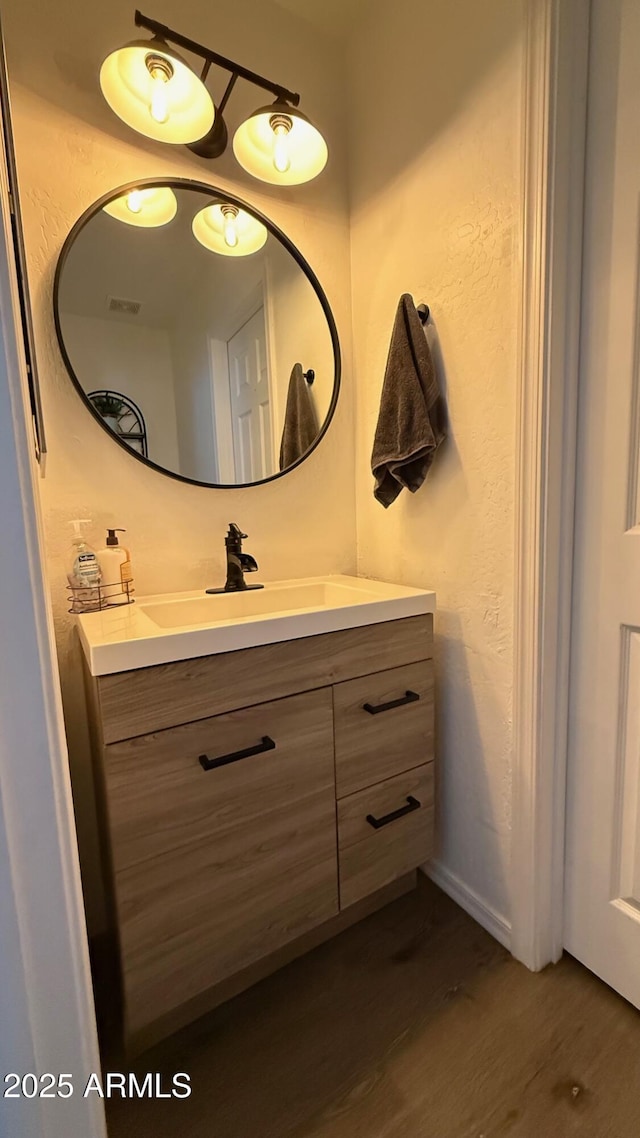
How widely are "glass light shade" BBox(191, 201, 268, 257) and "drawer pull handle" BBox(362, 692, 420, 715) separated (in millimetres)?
1259

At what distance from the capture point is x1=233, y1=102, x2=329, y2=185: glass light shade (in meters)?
1.24

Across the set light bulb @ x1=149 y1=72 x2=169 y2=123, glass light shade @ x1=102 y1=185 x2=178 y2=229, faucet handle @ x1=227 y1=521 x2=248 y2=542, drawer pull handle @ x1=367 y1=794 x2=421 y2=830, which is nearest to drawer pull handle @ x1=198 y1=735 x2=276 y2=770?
drawer pull handle @ x1=367 y1=794 x2=421 y2=830

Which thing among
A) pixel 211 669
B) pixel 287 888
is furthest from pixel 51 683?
pixel 287 888

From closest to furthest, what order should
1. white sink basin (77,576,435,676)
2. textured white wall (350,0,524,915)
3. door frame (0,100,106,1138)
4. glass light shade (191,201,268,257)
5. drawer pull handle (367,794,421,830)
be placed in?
door frame (0,100,106,1138)
white sink basin (77,576,435,676)
textured white wall (350,0,524,915)
drawer pull handle (367,794,421,830)
glass light shade (191,201,268,257)

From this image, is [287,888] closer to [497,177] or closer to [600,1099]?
[600,1099]

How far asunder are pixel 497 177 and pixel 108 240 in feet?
2.98

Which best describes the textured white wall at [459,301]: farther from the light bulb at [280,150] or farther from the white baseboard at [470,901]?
the light bulb at [280,150]

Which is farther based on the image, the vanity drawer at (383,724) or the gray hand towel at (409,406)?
the gray hand towel at (409,406)

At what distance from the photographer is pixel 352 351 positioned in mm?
1550

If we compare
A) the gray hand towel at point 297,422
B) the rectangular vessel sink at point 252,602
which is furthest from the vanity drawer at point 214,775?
the gray hand towel at point 297,422

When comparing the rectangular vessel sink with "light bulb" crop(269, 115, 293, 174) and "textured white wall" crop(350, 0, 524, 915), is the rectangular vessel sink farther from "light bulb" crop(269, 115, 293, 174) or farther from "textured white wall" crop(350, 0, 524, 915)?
"light bulb" crop(269, 115, 293, 174)

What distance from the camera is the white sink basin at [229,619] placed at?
82cm

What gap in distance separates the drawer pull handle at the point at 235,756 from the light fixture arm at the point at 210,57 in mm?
1531

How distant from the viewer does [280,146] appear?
1252 millimetres
